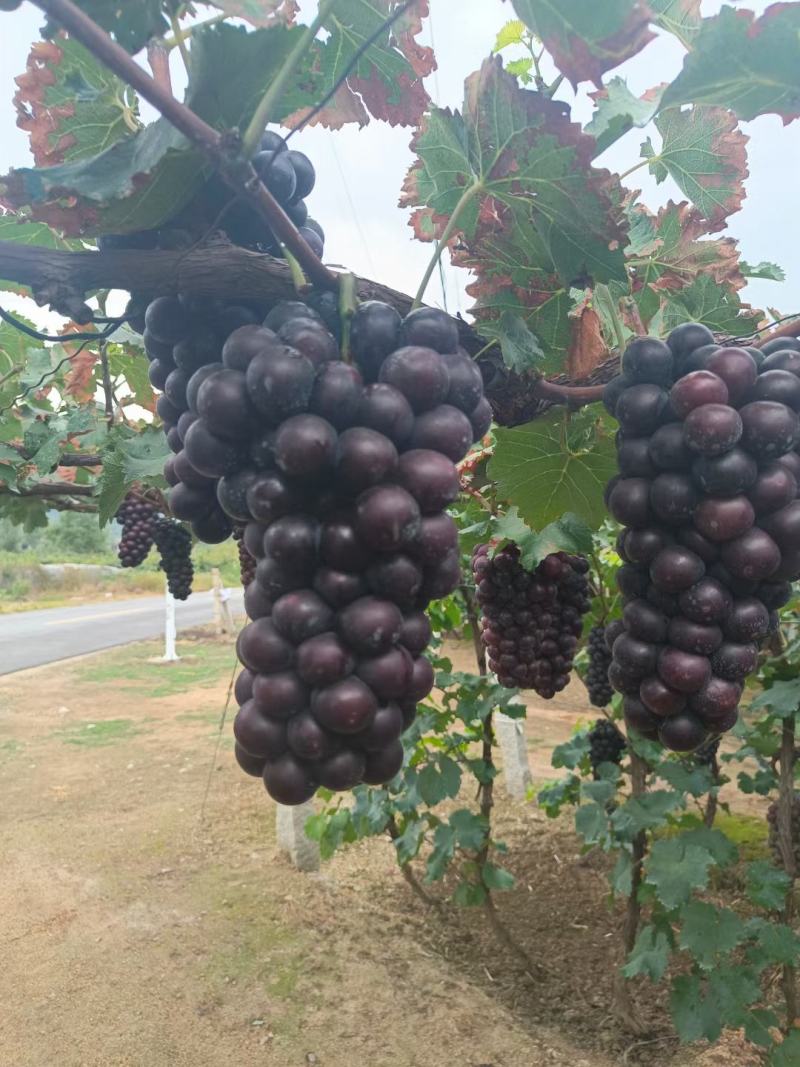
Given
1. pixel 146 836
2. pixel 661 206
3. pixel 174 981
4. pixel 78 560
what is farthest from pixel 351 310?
pixel 78 560

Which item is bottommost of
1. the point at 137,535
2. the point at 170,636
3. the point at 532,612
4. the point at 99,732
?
the point at 99,732

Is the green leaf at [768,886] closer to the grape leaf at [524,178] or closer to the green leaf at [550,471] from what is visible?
the green leaf at [550,471]

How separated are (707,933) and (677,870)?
0.18 m

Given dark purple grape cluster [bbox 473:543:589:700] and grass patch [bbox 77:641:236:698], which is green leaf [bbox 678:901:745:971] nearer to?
dark purple grape cluster [bbox 473:543:589:700]

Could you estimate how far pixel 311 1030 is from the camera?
323 centimetres

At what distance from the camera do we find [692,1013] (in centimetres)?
231

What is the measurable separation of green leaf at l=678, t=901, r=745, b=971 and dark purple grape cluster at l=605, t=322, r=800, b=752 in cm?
152

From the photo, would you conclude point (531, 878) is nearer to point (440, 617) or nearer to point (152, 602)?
point (440, 617)

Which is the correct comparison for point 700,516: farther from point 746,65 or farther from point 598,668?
point 598,668

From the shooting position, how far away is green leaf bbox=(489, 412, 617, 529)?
1.43 meters

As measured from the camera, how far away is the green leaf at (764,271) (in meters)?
1.86

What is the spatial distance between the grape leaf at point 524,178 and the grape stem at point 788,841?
6.18ft

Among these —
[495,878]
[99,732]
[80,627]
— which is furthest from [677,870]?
[80,627]

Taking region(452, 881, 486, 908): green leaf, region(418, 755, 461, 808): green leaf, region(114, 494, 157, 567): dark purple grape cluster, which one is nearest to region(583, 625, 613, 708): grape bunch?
region(418, 755, 461, 808): green leaf
